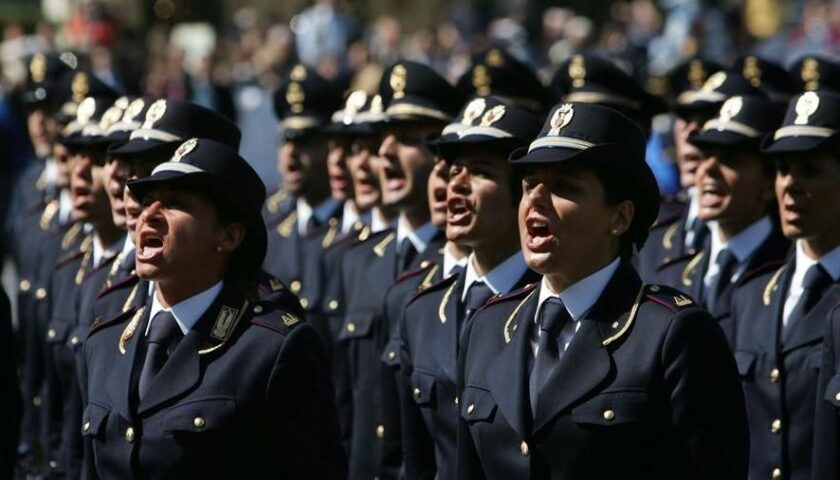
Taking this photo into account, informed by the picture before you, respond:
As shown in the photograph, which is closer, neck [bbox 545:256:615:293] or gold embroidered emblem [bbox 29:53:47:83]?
neck [bbox 545:256:615:293]

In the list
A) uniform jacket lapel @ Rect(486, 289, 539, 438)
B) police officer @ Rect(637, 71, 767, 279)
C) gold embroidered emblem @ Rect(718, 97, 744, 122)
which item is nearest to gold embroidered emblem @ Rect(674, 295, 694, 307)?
uniform jacket lapel @ Rect(486, 289, 539, 438)

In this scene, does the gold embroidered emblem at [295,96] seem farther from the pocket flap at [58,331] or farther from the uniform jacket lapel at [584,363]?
the uniform jacket lapel at [584,363]

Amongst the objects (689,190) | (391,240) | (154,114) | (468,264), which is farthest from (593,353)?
(689,190)

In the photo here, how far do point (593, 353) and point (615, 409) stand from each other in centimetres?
20

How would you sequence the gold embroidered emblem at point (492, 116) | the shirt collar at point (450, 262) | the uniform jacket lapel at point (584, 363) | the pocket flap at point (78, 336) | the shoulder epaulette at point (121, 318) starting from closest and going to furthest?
the uniform jacket lapel at point (584, 363)
the shoulder epaulette at point (121, 318)
the gold embroidered emblem at point (492, 116)
the shirt collar at point (450, 262)
the pocket flap at point (78, 336)

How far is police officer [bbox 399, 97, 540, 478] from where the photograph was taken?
301 inches

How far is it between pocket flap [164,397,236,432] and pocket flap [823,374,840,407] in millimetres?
2099

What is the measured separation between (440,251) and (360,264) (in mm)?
1216

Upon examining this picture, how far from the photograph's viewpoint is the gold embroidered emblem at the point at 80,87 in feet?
41.6

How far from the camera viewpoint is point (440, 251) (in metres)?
8.78

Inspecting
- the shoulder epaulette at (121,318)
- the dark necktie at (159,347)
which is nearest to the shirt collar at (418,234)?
the shoulder epaulette at (121,318)

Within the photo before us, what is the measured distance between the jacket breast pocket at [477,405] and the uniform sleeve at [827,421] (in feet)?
4.76

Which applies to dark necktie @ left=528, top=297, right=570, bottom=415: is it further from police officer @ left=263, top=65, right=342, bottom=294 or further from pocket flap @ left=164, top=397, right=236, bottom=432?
police officer @ left=263, top=65, right=342, bottom=294

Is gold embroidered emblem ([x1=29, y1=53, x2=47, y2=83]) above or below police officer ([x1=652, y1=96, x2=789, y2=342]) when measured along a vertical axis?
above
